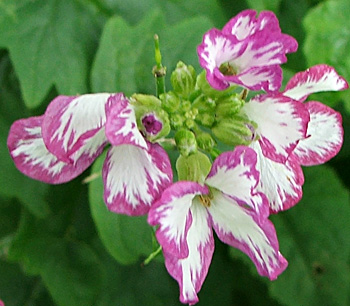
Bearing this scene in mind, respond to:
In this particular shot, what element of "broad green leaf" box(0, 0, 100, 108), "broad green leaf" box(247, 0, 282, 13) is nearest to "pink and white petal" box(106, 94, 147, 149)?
"broad green leaf" box(0, 0, 100, 108)

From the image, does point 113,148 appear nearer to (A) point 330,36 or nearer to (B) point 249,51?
(B) point 249,51

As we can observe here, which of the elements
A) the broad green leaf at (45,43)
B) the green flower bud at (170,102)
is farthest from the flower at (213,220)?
the broad green leaf at (45,43)

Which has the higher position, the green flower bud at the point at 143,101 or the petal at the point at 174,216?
the green flower bud at the point at 143,101

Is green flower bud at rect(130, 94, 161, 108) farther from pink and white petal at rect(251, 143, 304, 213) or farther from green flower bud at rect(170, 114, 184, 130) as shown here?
pink and white petal at rect(251, 143, 304, 213)

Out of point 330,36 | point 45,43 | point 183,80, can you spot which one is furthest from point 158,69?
point 330,36

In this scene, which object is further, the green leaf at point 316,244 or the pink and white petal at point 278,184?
the green leaf at point 316,244

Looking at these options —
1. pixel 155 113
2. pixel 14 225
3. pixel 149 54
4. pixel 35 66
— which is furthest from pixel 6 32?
pixel 155 113

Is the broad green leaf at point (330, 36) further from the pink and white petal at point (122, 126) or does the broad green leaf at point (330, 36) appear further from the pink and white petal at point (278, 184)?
the pink and white petal at point (122, 126)

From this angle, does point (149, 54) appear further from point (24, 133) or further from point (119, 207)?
point (119, 207)
